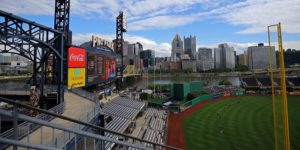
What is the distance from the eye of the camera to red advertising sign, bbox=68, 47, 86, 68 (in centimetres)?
2280

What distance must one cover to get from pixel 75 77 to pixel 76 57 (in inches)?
90.8

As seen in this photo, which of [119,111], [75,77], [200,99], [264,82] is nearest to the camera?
[75,77]

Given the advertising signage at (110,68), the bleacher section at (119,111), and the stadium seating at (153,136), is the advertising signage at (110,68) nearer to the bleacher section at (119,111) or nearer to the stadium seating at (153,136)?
the bleacher section at (119,111)

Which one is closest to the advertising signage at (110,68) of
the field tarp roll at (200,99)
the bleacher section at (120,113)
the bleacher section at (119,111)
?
the bleacher section at (120,113)

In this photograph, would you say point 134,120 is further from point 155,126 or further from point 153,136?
point 153,136

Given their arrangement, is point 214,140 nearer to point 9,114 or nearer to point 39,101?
point 39,101

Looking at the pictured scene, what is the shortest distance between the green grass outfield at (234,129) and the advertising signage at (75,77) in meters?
13.9

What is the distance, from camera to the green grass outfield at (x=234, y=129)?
64.5 ft

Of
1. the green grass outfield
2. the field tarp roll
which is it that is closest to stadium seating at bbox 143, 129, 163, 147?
the green grass outfield

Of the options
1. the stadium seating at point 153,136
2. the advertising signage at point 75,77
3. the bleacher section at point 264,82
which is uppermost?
the advertising signage at point 75,77

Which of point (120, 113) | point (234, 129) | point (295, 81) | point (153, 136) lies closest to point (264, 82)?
point (295, 81)

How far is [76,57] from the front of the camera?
948 inches

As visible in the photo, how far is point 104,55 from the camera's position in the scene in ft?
112

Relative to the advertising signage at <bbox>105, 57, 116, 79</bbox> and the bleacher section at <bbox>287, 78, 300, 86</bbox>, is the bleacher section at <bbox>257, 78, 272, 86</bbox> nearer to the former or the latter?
the bleacher section at <bbox>287, 78, 300, 86</bbox>
